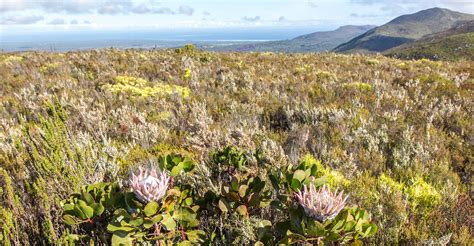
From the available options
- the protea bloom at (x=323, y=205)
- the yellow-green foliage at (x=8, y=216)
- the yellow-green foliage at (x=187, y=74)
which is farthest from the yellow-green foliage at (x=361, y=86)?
the yellow-green foliage at (x=8, y=216)

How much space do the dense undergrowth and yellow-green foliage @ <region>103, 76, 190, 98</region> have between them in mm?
36

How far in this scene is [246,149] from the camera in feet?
13.0

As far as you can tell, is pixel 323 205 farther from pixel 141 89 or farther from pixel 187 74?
pixel 187 74

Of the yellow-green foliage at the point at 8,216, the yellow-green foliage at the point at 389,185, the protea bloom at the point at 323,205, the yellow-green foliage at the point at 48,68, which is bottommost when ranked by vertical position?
the yellow-green foliage at the point at 389,185

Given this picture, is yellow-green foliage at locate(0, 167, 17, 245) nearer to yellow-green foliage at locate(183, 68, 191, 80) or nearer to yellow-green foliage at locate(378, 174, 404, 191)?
yellow-green foliage at locate(378, 174, 404, 191)

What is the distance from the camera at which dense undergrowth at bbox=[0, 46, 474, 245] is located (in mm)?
2490

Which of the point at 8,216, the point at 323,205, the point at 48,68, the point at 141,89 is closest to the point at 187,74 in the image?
the point at 141,89

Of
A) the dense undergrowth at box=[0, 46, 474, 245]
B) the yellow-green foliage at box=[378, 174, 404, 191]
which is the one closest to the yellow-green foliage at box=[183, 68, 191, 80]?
the dense undergrowth at box=[0, 46, 474, 245]

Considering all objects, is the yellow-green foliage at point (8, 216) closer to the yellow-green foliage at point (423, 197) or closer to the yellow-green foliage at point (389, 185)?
the yellow-green foliage at point (389, 185)

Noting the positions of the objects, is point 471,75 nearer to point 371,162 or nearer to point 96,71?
point 371,162

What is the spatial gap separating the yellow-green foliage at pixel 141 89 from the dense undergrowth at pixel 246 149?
4 cm

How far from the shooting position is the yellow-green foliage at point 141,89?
763cm

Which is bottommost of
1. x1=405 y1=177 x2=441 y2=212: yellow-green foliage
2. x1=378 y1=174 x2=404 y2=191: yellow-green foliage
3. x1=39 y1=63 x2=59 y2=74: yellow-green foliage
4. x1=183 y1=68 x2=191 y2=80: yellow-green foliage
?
x1=405 y1=177 x2=441 y2=212: yellow-green foliage

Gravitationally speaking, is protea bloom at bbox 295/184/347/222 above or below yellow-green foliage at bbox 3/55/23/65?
below
